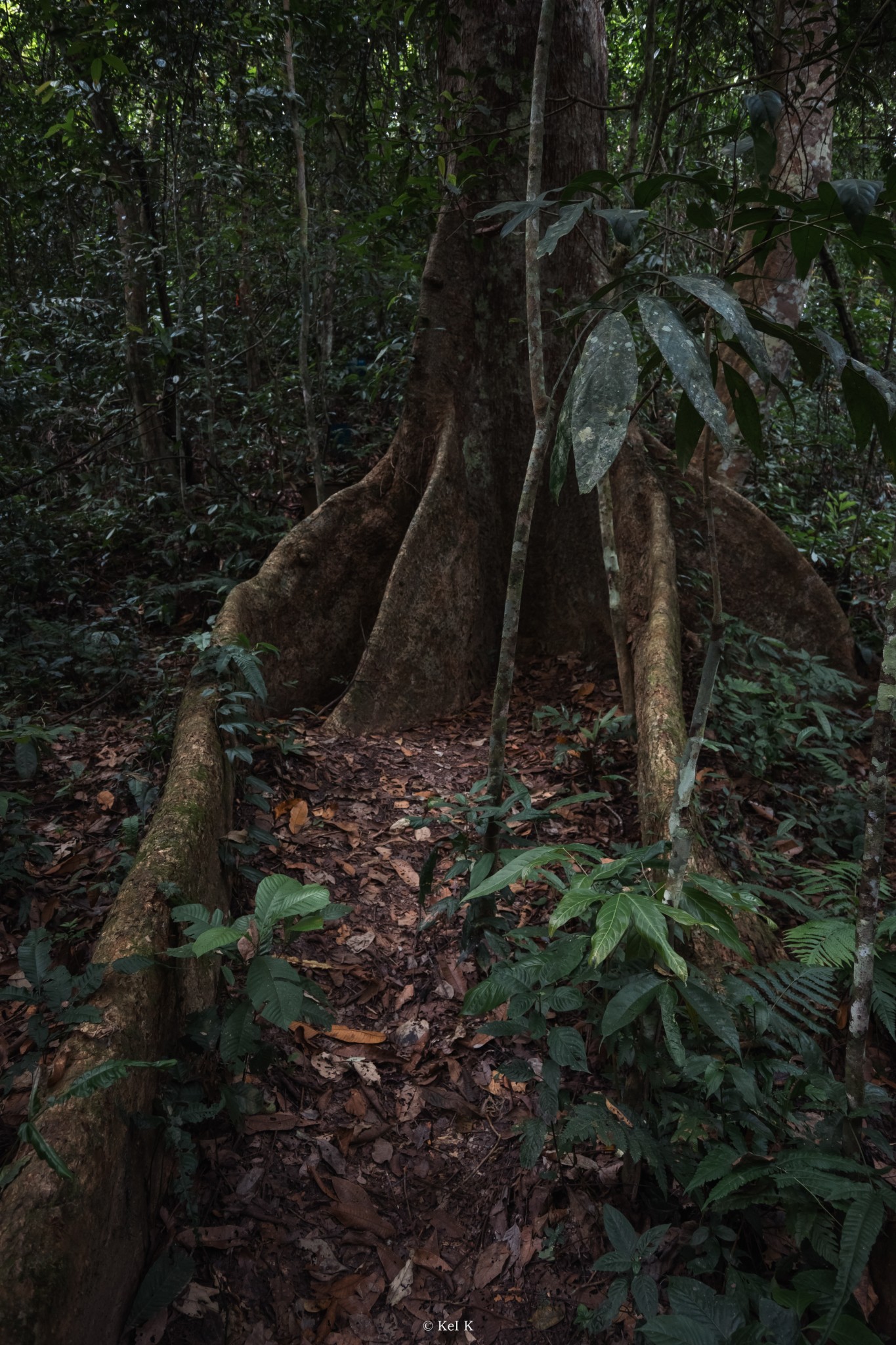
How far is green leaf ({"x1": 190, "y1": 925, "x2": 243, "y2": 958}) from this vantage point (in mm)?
1758

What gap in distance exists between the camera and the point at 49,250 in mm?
8555

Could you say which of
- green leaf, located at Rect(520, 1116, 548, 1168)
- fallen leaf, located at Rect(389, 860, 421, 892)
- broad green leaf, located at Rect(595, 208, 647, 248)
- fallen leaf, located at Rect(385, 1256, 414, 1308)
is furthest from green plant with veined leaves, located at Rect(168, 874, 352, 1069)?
broad green leaf, located at Rect(595, 208, 647, 248)

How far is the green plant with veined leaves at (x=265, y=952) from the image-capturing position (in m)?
1.77

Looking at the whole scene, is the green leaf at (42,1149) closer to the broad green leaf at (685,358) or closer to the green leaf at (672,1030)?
the green leaf at (672,1030)

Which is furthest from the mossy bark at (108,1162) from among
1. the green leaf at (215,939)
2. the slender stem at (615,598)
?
the slender stem at (615,598)

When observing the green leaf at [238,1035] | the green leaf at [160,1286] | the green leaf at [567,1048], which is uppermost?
the green leaf at [238,1035]

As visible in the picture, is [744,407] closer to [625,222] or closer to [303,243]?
[625,222]

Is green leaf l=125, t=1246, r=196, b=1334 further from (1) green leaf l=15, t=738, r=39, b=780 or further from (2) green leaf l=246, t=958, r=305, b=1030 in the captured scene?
(1) green leaf l=15, t=738, r=39, b=780

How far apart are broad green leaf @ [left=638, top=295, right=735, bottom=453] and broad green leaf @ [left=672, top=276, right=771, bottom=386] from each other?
6 cm

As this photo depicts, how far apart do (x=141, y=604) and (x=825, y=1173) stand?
5127mm

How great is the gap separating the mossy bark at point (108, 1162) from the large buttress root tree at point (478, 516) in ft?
7.52

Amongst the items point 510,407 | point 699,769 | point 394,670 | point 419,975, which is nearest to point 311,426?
point 510,407

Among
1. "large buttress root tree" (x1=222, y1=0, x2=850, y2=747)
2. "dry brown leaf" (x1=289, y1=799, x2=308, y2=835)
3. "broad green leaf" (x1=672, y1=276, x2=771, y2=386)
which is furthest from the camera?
"large buttress root tree" (x1=222, y1=0, x2=850, y2=747)

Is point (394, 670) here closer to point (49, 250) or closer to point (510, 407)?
point (510, 407)
